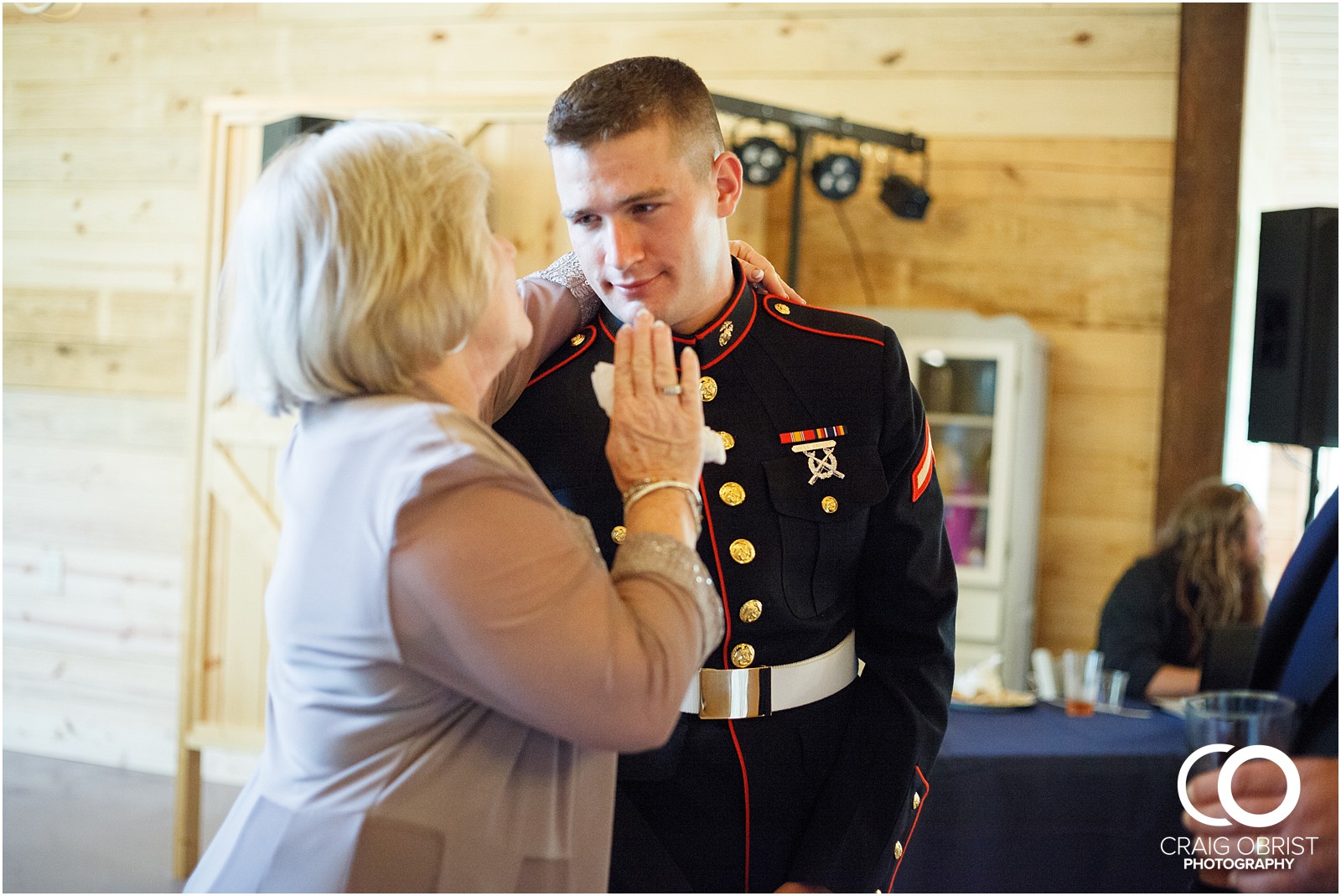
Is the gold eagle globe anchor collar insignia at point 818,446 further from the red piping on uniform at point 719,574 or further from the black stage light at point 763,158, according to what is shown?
the black stage light at point 763,158

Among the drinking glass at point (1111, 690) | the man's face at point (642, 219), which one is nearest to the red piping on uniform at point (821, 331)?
the man's face at point (642, 219)

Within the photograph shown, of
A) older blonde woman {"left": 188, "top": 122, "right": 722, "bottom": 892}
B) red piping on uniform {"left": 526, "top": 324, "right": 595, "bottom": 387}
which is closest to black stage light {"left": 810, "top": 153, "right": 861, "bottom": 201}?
red piping on uniform {"left": 526, "top": 324, "right": 595, "bottom": 387}

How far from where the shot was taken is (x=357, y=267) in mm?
893

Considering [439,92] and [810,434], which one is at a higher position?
[439,92]

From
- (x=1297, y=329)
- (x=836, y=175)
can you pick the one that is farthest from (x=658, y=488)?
(x=836, y=175)

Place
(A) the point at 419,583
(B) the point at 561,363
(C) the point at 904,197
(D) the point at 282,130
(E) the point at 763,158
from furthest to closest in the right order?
(C) the point at 904,197
(E) the point at 763,158
(D) the point at 282,130
(B) the point at 561,363
(A) the point at 419,583

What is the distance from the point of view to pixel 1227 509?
3.17 metres

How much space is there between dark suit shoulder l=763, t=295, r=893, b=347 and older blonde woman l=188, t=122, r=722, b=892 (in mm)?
477

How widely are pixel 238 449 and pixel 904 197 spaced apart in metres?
2.21

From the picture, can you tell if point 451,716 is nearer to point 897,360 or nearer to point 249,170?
point 897,360

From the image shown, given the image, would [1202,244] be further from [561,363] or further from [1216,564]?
[561,363]

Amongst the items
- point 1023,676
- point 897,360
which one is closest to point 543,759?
point 897,360

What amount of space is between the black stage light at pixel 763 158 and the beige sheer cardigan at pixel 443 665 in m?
2.70

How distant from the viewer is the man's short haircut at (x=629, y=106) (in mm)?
1259
